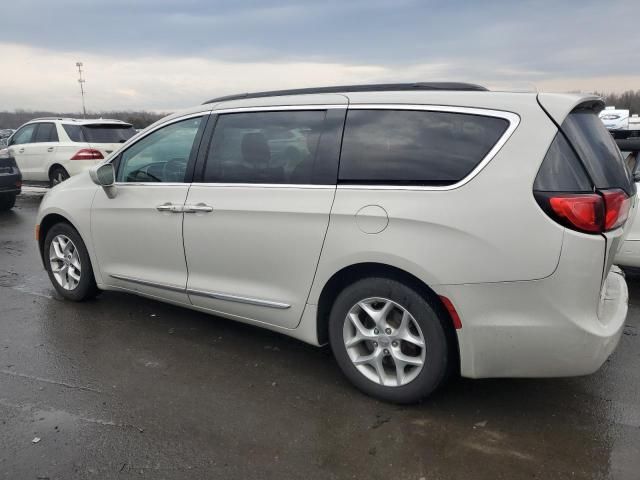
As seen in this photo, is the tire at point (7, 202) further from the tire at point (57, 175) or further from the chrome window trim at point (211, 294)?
the chrome window trim at point (211, 294)

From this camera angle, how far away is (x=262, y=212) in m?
3.39

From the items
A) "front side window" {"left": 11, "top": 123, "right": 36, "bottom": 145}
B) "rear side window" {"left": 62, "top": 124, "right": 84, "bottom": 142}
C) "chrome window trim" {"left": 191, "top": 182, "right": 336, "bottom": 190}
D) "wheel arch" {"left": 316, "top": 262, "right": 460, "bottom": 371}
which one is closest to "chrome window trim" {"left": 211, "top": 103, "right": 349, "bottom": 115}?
"chrome window trim" {"left": 191, "top": 182, "right": 336, "bottom": 190}

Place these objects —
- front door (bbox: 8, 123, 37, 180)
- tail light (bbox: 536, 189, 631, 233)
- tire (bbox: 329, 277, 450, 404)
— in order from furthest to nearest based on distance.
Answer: front door (bbox: 8, 123, 37, 180) → tire (bbox: 329, 277, 450, 404) → tail light (bbox: 536, 189, 631, 233)

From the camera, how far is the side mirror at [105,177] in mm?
4234

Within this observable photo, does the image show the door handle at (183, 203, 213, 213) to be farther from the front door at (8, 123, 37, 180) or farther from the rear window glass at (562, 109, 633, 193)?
the front door at (8, 123, 37, 180)

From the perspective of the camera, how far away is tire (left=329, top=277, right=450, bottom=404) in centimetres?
291

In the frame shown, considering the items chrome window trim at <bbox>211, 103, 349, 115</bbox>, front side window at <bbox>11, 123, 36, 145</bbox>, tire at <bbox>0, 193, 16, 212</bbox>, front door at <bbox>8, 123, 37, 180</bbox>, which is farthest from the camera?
front side window at <bbox>11, 123, 36, 145</bbox>

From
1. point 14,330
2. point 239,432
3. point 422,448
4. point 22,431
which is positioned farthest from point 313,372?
point 14,330

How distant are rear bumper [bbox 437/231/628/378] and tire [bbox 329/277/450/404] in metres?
0.14

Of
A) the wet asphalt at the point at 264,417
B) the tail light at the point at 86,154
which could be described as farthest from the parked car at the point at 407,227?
the tail light at the point at 86,154

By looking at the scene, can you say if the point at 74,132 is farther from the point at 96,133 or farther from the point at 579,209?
the point at 579,209

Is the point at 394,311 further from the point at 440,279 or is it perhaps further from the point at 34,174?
the point at 34,174

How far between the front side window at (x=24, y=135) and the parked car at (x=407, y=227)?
10.1 m

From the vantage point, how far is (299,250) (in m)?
3.27
